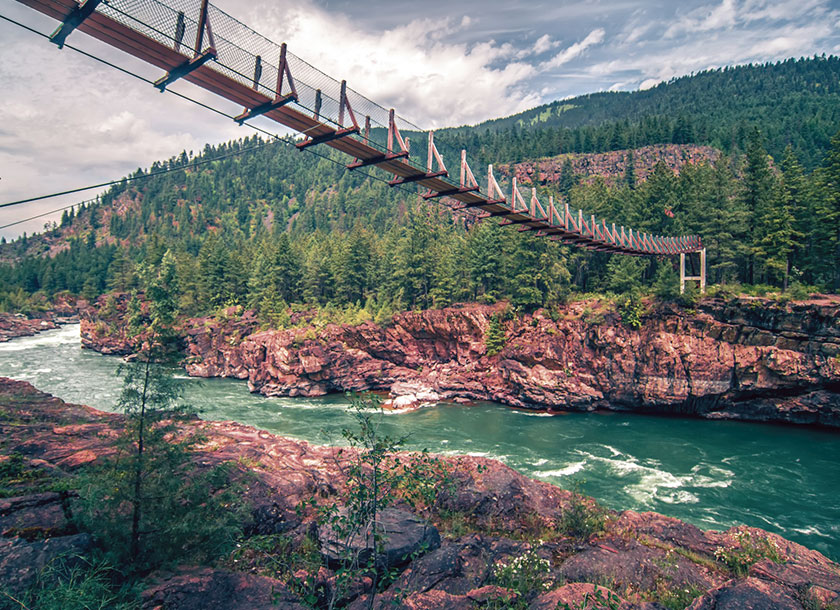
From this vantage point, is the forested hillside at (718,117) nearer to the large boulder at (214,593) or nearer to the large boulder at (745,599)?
the large boulder at (745,599)

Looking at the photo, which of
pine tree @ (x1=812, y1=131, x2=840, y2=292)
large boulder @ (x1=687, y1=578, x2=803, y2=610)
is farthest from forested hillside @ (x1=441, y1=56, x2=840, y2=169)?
large boulder @ (x1=687, y1=578, x2=803, y2=610)

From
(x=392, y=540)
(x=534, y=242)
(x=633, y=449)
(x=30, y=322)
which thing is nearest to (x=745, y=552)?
(x=392, y=540)

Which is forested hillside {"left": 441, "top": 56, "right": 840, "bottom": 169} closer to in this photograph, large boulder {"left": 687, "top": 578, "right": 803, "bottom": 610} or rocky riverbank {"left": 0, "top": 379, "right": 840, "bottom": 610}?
rocky riverbank {"left": 0, "top": 379, "right": 840, "bottom": 610}

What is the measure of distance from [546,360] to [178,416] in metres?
31.5

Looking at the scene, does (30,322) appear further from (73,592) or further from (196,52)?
(73,592)

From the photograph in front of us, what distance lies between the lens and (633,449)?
2664 centimetres

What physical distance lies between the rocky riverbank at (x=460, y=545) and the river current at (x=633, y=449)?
2.72m

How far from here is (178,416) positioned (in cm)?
809

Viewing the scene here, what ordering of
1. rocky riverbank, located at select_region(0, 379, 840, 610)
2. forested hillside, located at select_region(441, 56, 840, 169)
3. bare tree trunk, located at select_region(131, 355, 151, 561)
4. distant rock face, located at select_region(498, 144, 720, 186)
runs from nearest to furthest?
bare tree trunk, located at select_region(131, 355, 151, 561) → rocky riverbank, located at select_region(0, 379, 840, 610) → distant rock face, located at select_region(498, 144, 720, 186) → forested hillside, located at select_region(441, 56, 840, 169)

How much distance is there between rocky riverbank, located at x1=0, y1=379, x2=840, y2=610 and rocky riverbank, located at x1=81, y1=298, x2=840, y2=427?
1905cm

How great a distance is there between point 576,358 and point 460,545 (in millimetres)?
27172

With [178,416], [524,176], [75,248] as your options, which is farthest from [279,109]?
[75,248]

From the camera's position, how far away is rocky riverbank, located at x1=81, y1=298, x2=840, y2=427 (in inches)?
1158

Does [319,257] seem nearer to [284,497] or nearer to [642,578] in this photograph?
[284,497]
